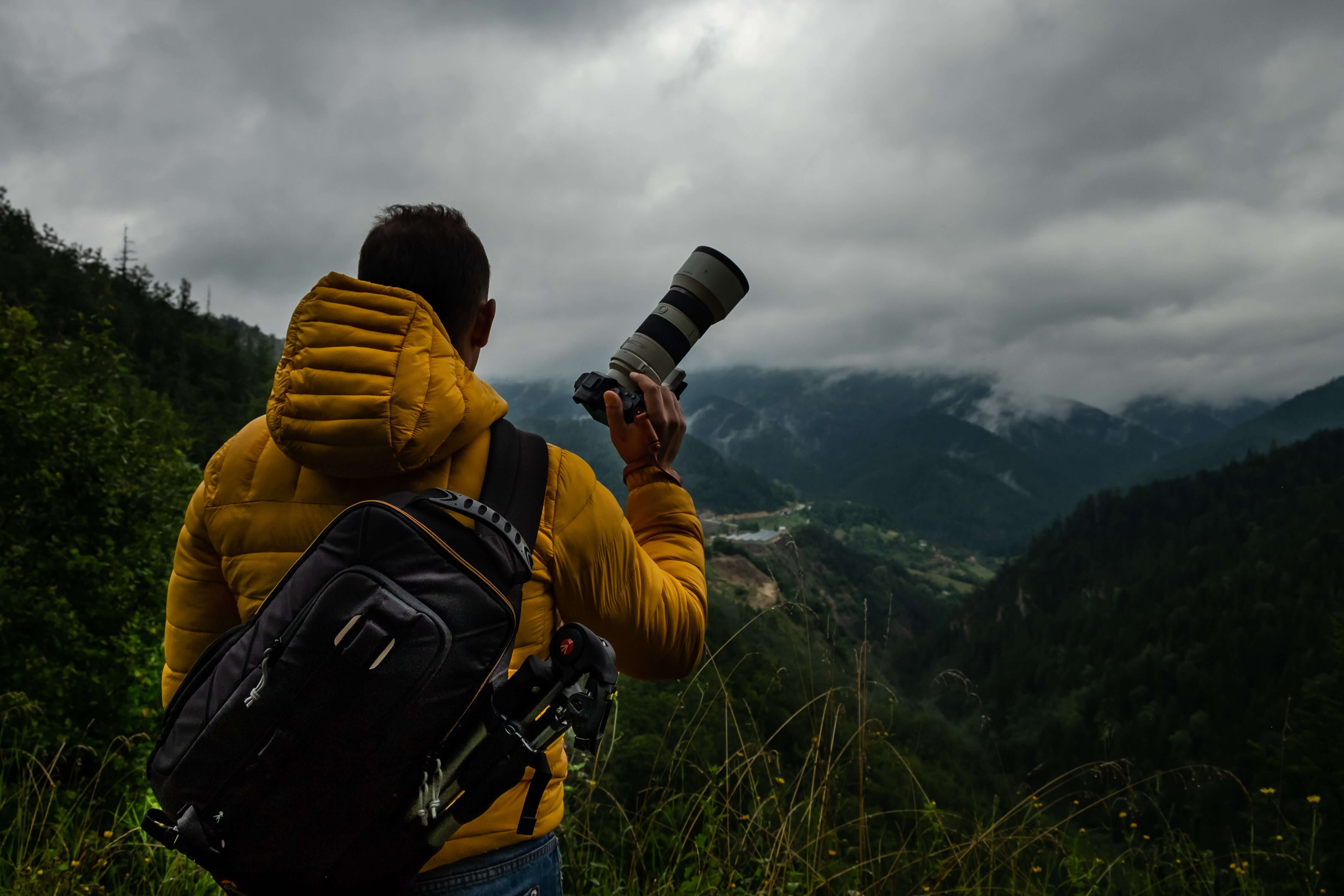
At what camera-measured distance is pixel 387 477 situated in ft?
4.26

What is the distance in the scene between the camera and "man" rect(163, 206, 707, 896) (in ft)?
4.00

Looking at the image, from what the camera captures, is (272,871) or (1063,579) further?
(1063,579)

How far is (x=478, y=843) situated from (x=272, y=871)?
31cm

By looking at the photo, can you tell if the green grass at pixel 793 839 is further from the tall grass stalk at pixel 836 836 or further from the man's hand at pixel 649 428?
the man's hand at pixel 649 428

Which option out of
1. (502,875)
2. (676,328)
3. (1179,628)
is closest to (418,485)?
(502,875)

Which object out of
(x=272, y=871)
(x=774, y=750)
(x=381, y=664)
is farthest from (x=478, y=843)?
(x=774, y=750)

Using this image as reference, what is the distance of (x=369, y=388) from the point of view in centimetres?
120

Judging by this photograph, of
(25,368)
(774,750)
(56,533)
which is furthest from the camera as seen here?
(56,533)

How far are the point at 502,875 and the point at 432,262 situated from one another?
3.51ft

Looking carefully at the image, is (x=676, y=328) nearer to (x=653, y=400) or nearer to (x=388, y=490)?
(x=653, y=400)

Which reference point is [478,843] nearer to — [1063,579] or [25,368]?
[25,368]

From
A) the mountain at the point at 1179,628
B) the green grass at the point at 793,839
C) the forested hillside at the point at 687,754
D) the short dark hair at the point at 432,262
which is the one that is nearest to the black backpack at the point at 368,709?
the short dark hair at the point at 432,262

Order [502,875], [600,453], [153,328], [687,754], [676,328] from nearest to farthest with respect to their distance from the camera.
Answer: [502,875] < [676,328] < [687,754] < [600,453] < [153,328]

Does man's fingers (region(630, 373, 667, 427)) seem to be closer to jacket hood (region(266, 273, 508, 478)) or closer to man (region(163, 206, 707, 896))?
man (region(163, 206, 707, 896))
